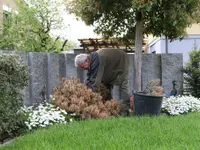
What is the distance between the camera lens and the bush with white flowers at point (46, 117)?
470 centimetres

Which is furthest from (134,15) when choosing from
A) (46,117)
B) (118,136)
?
(118,136)

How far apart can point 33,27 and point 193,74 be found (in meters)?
4.58

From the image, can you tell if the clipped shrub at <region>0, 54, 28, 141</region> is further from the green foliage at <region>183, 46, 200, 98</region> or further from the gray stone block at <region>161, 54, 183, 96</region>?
the green foliage at <region>183, 46, 200, 98</region>

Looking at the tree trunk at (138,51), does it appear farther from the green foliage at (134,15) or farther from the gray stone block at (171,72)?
the gray stone block at (171,72)

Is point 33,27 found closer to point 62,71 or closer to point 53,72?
point 62,71

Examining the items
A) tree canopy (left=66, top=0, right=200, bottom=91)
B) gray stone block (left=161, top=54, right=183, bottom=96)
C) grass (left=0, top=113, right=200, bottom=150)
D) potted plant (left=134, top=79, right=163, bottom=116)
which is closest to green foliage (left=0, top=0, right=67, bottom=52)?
tree canopy (left=66, top=0, right=200, bottom=91)

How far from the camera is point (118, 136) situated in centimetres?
371

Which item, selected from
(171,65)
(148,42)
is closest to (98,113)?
(171,65)

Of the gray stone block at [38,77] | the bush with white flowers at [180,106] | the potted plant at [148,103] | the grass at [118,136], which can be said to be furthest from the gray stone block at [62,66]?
the grass at [118,136]

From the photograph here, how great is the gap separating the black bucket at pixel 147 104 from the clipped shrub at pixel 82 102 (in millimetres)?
413

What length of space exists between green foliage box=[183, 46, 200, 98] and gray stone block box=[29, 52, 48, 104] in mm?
3421

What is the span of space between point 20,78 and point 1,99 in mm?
585

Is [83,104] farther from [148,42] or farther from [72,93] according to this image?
[148,42]

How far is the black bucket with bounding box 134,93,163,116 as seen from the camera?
5426mm
